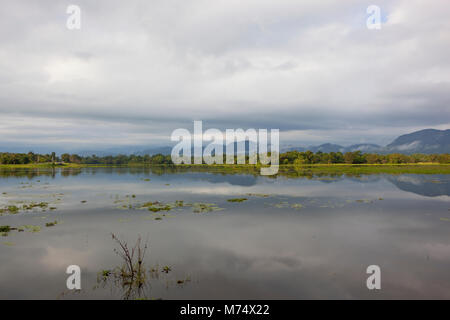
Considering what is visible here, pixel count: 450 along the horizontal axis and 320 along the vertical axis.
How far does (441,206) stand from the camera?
2733 centimetres

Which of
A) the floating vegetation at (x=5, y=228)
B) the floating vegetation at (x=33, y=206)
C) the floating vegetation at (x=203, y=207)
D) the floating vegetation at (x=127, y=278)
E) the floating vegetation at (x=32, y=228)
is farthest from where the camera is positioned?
the floating vegetation at (x=33, y=206)

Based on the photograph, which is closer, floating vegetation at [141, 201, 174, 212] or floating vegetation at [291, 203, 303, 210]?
floating vegetation at [141, 201, 174, 212]

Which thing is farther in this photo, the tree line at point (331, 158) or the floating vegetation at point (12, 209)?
the tree line at point (331, 158)

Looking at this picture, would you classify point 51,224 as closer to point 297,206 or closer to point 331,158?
point 297,206

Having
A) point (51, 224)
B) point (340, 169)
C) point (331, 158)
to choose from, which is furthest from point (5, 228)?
point (331, 158)

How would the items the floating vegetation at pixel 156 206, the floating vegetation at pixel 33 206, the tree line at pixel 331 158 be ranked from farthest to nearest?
the tree line at pixel 331 158 < the floating vegetation at pixel 156 206 < the floating vegetation at pixel 33 206

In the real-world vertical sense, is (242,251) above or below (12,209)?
below

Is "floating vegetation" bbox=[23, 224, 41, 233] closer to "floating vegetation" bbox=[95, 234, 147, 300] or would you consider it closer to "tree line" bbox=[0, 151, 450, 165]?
"floating vegetation" bbox=[95, 234, 147, 300]

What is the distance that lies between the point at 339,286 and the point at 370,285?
49.2 inches

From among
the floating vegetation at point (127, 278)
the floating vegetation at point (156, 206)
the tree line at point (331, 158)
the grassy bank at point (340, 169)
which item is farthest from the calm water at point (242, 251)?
the tree line at point (331, 158)

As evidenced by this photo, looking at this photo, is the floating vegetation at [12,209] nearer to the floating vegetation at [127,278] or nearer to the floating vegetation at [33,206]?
the floating vegetation at [33,206]

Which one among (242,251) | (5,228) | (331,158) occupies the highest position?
(331,158)

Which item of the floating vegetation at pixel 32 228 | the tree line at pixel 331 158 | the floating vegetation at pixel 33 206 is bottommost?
the floating vegetation at pixel 32 228

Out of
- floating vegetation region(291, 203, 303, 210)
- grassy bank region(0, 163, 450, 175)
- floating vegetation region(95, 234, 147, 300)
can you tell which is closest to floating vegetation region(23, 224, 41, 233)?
floating vegetation region(95, 234, 147, 300)
